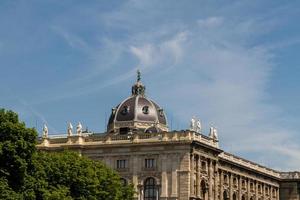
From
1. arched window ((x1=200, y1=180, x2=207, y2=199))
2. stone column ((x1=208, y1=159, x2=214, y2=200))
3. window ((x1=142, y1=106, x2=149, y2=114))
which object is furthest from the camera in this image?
window ((x1=142, y1=106, x2=149, y2=114))

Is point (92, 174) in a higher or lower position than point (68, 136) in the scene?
lower

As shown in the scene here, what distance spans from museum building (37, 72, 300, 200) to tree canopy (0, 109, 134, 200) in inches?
752

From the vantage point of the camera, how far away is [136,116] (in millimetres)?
166250

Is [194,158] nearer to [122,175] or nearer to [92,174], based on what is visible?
[122,175]

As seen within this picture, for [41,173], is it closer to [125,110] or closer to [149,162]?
[149,162]

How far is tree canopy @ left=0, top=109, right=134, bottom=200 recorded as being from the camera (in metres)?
92.8

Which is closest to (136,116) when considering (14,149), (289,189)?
(289,189)

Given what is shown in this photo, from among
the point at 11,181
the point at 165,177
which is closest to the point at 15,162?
the point at 11,181

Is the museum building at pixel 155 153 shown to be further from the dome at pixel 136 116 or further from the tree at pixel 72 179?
the tree at pixel 72 179

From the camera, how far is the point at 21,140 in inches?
3688

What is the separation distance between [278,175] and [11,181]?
376 feet

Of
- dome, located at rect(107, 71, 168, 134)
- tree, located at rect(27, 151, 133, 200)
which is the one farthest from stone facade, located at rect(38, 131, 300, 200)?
tree, located at rect(27, 151, 133, 200)

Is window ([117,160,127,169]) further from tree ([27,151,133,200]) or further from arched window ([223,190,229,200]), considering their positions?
tree ([27,151,133,200])

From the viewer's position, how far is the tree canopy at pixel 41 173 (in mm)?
92750
